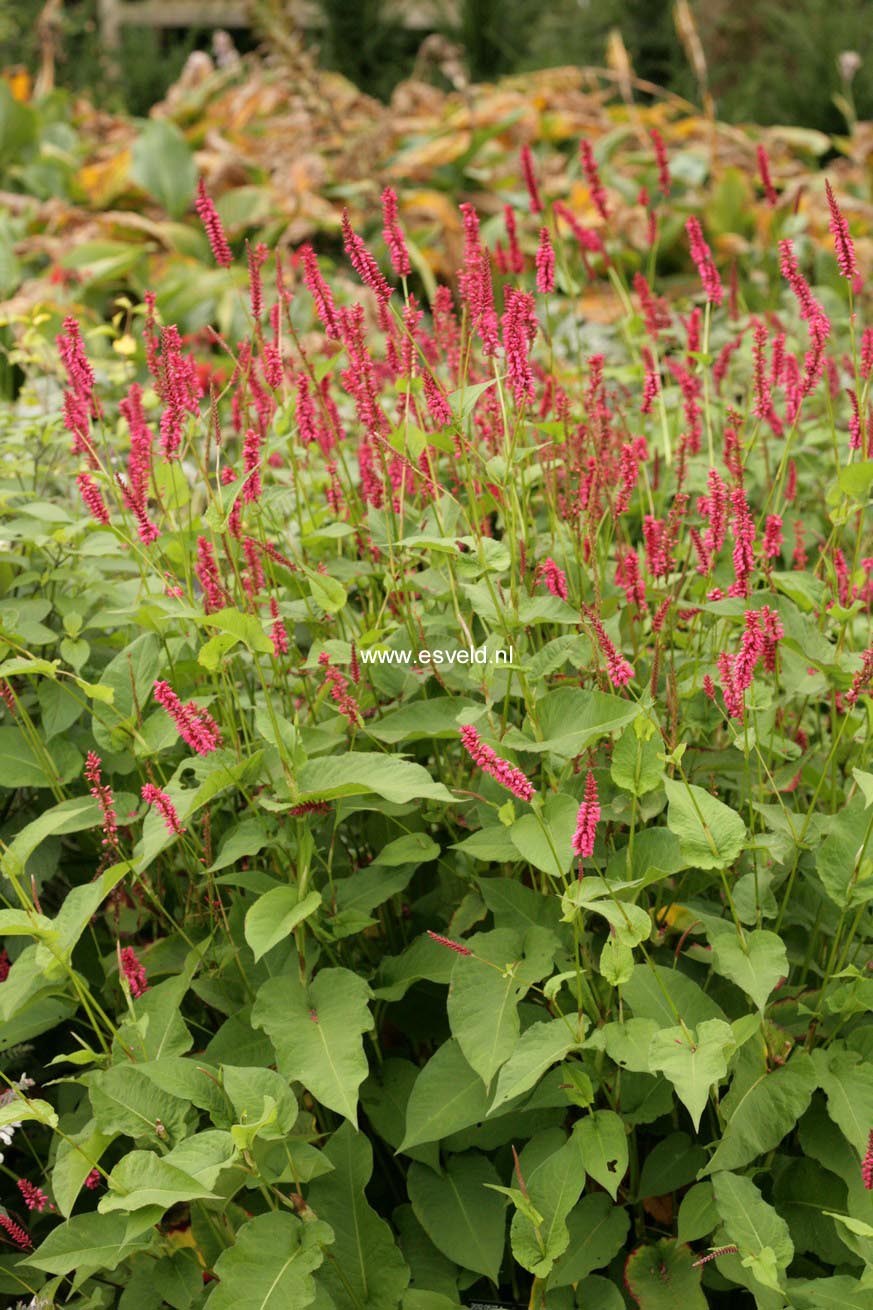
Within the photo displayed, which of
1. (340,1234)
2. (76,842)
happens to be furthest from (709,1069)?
(76,842)

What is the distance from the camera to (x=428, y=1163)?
1.72 metres

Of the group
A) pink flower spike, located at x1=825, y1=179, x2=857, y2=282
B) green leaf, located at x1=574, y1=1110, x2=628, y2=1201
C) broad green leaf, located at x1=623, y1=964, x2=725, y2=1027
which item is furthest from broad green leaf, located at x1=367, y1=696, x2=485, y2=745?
pink flower spike, located at x1=825, y1=179, x2=857, y2=282

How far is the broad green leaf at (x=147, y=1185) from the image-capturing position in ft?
4.57

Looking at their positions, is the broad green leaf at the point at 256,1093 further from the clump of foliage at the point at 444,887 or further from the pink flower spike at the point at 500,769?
the pink flower spike at the point at 500,769

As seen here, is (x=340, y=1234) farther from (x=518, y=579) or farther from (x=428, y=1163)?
(x=518, y=579)

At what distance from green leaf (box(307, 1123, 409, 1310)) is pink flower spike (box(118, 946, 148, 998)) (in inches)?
12.7

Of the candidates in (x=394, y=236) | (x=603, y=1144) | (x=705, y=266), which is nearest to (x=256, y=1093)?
(x=603, y=1144)

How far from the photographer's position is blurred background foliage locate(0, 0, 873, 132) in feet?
26.8

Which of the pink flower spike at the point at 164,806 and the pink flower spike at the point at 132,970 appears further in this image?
the pink flower spike at the point at 132,970

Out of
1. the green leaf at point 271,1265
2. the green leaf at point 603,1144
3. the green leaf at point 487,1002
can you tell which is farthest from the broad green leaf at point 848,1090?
the green leaf at point 271,1265

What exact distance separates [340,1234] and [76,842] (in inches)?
33.2

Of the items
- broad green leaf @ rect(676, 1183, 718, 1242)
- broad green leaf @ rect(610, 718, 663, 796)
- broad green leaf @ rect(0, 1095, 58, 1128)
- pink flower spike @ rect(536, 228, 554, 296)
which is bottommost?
broad green leaf @ rect(676, 1183, 718, 1242)

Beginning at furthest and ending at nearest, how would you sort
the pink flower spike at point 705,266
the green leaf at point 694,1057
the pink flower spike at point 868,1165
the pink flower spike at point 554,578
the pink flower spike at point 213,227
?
1. the pink flower spike at point 705,266
2. the pink flower spike at point 213,227
3. the pink flower spike at point 554,578
4. the pink flower spike at point 868,1165
5. the green leaf at point 694,1057

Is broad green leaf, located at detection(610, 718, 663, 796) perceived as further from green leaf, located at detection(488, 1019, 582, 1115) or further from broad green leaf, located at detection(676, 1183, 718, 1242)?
broad green leaf, located at detection(676, 1183, 718, 1242)
